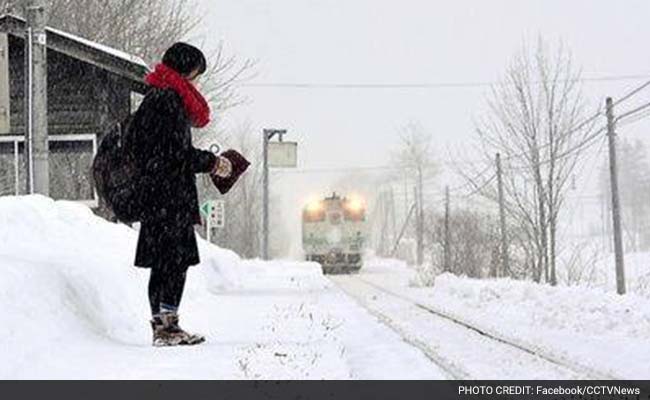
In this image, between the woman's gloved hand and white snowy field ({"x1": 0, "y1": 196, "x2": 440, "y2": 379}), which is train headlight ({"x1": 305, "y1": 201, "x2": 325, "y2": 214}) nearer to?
white snowy field ({"x1": 0, "y1": 196, "x2": 440, "y2": 379})

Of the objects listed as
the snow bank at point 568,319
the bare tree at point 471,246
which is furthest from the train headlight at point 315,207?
the snow bank at point 568,319

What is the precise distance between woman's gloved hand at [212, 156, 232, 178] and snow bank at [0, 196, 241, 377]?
145 centimetres

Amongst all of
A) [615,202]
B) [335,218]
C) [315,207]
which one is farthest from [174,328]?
[315,207]

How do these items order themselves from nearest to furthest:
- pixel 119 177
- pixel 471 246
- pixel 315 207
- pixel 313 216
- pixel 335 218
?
pixel 119 177
pixel 471 246
pixel 335 218
pixel 313 216
pixel 315 207

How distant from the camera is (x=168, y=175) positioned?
218 inches

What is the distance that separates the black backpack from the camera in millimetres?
5453

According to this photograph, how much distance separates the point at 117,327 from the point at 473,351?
2795 mm

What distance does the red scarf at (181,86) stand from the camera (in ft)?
18.4

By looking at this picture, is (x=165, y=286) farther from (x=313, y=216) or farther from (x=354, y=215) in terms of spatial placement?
(x=313, y=216)

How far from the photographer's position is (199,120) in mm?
5758

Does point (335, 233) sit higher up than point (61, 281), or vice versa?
point (335, 233)

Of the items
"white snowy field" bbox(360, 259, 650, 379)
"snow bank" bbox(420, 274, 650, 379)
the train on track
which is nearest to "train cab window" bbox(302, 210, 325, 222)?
the train on track

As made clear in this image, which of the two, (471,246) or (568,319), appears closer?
(568,319)
